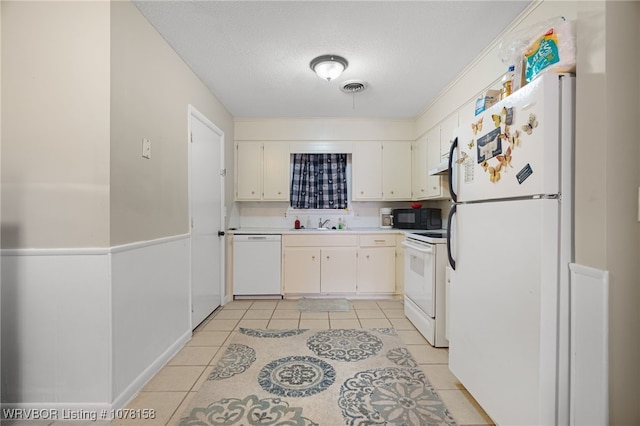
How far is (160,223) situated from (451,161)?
6.82 feet

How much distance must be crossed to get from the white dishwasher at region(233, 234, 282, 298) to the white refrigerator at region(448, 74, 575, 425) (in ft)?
7.91

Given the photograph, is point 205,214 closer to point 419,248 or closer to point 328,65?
point 328,65

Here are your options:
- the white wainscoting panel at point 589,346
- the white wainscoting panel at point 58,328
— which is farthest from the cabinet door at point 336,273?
the white wainscoting panel at point 589,346

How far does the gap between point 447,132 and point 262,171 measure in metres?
2.33

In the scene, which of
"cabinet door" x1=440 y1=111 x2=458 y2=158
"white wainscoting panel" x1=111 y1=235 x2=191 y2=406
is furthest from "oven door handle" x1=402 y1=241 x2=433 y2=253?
"white wainscoting panel" x1=111 y1=235 x2=191 y2=406

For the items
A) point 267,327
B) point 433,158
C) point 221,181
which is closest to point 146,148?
point 221,181

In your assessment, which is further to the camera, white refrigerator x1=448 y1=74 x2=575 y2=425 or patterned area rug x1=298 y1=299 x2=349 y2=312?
patterned area rug x1=298 y1=299 x2=349 y2=312

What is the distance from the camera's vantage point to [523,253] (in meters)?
1.20

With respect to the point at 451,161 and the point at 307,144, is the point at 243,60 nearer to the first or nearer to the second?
the point at 307,144

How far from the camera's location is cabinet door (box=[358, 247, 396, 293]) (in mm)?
3545

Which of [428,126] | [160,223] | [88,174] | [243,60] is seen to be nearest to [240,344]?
[160,223]

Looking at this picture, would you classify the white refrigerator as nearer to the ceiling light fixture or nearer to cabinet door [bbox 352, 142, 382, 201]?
the ceiling light fixture

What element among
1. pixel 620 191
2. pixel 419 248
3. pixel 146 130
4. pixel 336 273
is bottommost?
pixel 336 273

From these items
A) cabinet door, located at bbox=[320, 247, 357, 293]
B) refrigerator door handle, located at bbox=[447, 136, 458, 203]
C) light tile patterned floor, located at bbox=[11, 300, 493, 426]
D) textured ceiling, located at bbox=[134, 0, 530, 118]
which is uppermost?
textured ceiling, located at bbox=[134, 0, 530, 118]
